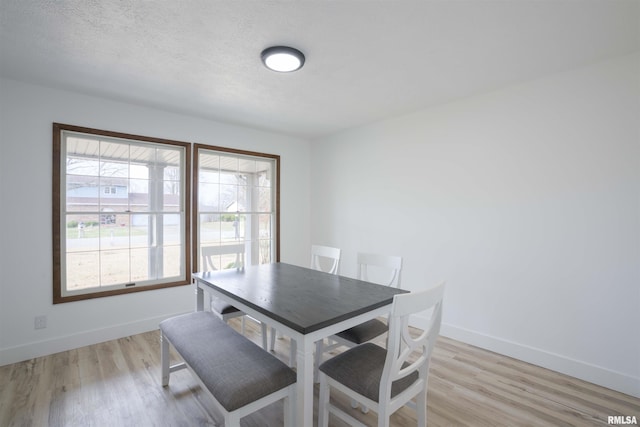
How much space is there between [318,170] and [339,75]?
2.36m

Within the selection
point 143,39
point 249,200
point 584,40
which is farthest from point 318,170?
point 584,40

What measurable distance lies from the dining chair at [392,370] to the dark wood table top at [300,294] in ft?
0.93

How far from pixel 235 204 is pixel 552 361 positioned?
391cm

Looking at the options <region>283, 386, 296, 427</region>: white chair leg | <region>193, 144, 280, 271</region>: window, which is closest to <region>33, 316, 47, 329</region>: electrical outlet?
<region>193, 144, 280, 271</region>: window

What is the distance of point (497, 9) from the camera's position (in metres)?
1.72

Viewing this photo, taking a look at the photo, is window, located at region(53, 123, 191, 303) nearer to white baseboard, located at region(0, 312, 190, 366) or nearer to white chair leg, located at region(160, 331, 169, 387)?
white baseboard, located at region(0, 312, 190, 366)

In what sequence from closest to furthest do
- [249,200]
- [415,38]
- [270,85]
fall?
1. [415,38]
2. [270,85]
3. [249,200]

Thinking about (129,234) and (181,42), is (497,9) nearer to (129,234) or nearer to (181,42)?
(181,42)

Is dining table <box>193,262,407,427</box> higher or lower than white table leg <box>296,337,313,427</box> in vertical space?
higher

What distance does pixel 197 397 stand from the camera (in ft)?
7.02

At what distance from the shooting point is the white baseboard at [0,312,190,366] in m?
2.62

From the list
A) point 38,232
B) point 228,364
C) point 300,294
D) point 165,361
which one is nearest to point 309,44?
point 300,294

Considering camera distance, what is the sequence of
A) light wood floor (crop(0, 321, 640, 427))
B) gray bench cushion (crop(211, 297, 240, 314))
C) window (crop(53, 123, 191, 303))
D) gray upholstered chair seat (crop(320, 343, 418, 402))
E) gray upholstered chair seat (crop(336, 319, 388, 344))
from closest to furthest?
gray upholstered chair seat (crop(320, 343, 418, 402))
light wood floor (crop(0, 321, 640, 427))
gray upholstered chair seat (crop(336, 319, 388, 344))
gray bench cushion (crop(211, 297, 240, 314))
window (crop(53, 123, 191, 303))

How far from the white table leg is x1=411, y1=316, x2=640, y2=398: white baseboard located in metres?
2.29
